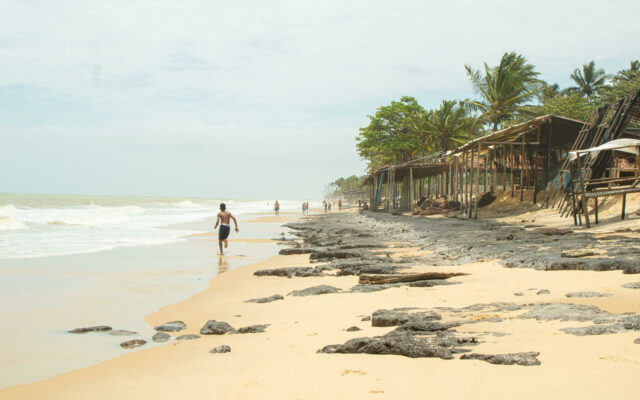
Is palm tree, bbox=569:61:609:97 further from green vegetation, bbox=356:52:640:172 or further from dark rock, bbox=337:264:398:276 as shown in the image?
dark rock, bbox=337:264:398:276

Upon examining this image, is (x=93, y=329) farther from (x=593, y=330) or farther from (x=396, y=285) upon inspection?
(x=593, y=330)

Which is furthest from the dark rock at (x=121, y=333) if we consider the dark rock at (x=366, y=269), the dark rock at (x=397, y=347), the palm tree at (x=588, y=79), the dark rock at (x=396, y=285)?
the palm tree at (x=588, y=79)

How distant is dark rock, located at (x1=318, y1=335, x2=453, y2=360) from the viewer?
3545 millimetres

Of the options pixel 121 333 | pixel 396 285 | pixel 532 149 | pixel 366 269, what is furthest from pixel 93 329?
pixel 532 149

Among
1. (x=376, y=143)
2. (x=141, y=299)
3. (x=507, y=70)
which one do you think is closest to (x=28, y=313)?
(x=141, y=299)

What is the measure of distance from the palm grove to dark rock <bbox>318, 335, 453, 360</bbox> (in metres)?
24.5

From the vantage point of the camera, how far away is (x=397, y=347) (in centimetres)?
369

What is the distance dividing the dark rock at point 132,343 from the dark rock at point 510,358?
137 inches

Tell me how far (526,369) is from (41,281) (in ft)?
30.5

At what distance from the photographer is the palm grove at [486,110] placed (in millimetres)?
31109

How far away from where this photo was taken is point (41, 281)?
31.4ft

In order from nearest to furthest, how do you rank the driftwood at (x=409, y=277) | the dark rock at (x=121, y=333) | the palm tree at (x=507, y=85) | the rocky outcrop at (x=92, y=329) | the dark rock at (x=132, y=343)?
the dark rock at (x=132, y=343)
the dark rock at (x=121, y=333)
the rocky outcrop at (x=92, y=329)
the driftwood at (x=409, y=277)
the palm tree at (x=507, y=85)

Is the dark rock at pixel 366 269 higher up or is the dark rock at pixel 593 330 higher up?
the dark rock at pixel 593 330

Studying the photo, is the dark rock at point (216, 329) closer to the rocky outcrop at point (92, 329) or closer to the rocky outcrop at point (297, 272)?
the rocky outcrop at point (92, 329)
